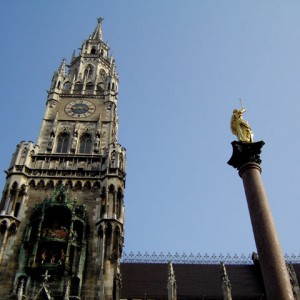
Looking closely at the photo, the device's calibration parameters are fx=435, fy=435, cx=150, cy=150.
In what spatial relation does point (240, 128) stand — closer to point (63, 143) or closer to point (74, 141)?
point (74, 141)

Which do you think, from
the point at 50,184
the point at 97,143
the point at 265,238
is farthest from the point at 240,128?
the point at 97,143

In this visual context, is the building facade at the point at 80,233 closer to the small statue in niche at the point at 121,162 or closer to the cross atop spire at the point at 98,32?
the small statue in niche at the point at 121,162

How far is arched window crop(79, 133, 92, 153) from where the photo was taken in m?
32.1

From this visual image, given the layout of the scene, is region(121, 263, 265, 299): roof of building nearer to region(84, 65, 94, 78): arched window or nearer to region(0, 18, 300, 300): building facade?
region(0, 18, 300, 300): building facade

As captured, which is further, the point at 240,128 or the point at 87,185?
the point at 87,185

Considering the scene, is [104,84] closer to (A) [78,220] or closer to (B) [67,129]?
(B) [67,129]

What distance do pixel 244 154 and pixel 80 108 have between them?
75.2 feet

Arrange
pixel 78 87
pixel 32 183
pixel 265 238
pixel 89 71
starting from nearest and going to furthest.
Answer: pixel 265 238, pixel 32 183, pixel 78 87, pixel 89 71

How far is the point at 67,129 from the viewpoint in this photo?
110 ft

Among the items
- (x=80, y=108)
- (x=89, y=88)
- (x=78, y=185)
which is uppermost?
(x=89, y=88)

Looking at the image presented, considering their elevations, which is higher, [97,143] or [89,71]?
[89,71]

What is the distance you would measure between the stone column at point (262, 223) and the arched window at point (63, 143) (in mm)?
19314

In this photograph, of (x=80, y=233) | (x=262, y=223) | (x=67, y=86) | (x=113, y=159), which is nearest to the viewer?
(x=262, y=223)

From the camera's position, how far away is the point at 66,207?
25812 mm
